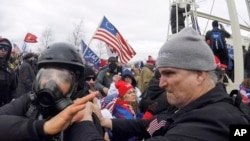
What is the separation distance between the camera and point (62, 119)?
1.90m

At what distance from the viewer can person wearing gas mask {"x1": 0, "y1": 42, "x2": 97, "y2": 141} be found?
1.94 meters

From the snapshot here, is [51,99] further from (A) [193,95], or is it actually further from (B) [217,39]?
(B) [217,39]

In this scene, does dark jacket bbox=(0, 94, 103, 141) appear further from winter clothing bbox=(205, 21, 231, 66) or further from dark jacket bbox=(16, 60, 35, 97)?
winter clothing bbox=(205, 21, 231, 66)

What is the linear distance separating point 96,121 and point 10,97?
13.8 feet

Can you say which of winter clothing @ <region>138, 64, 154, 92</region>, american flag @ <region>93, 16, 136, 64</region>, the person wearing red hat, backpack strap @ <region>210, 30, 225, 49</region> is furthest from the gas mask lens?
winter clothing @ <region>138, 64, 154, 92</region>

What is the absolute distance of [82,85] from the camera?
240 centimetres

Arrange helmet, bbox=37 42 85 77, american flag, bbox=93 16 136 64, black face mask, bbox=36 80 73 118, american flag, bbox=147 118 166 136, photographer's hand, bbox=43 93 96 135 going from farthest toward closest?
american flag, bbox=93 16 136 64 → american flag, bbox=147 118 166 136 → helmet, bbox=37 42 85 77 → black face mask, bbox=36 80 73 118 → photographer's hand, bbox=43 93 96 135

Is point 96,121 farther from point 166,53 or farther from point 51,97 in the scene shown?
point 166,53

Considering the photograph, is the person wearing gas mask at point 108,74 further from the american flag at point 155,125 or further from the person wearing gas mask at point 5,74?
the american flag at point 155,125

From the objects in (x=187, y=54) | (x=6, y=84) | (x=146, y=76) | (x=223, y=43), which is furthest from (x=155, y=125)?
(x=146, y=76)

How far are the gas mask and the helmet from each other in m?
0.05

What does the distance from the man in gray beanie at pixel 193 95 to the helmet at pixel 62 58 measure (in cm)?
26

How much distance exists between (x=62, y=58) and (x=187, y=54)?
2.33 ft

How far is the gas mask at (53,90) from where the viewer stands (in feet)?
6.58
